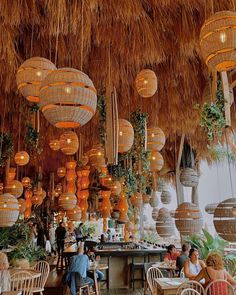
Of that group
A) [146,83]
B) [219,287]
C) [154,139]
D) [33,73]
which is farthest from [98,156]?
[33,73]

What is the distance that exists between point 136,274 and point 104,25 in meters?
6.46

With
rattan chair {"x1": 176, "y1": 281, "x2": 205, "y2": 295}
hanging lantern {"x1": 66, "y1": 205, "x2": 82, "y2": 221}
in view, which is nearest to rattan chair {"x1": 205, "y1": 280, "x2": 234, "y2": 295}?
rattan chair {"x1": 176, "y1": 281, "x2": 205, "y2": 295}

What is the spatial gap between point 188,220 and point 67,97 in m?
2.55

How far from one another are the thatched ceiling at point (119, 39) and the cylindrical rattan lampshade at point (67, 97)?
1.06 meters

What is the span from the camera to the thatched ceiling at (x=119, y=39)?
281 centimetres

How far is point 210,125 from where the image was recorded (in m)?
3.13

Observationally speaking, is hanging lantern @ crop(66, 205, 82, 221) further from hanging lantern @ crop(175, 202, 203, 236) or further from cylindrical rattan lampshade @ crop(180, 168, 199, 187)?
hanging lantern @ crop(175, 202, 203, 236)

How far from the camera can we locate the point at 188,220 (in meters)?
3.59

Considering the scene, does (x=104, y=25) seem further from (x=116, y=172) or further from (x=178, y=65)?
(x=116, y=172)

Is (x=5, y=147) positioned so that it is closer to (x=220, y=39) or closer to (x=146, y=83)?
(x=146, y=83)

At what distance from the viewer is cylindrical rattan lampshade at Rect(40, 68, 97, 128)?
5.11 ft

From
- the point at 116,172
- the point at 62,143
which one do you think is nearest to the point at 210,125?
the point at 62,143

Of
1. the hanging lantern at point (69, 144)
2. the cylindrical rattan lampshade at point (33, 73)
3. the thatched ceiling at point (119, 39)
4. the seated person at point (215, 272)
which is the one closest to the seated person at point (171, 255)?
the seated person at point (215, 272)

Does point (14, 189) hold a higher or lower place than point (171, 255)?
higher
